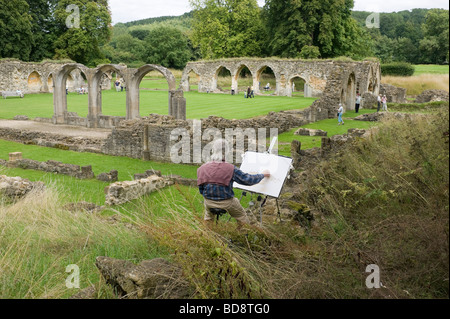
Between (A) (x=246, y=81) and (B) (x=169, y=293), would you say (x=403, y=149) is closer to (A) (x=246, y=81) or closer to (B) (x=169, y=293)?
(B) (x=169, y=293)

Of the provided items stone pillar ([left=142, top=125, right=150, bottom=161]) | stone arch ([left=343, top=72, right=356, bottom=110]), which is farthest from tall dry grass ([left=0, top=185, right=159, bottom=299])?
stone arch ([left=343, top=72, right=356, bottom=110])

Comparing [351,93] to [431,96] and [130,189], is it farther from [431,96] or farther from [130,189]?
[130,189]

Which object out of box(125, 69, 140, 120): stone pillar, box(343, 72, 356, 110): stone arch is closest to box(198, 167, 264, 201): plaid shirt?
box(125, 69, 140, 120): stone pillar

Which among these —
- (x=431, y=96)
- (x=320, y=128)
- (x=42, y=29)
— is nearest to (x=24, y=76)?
(x=42, y=29)

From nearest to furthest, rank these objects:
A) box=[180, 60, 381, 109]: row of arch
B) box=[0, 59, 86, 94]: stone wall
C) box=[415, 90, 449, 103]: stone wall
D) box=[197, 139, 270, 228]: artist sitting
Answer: box=[197, 139, 270, 228]: artist sitting < box=[180, 60, 381, 109]: row of arch < box=[415, 90, 449, 103]: stone wall < box=[0, 59, 86, 94]: stone wall

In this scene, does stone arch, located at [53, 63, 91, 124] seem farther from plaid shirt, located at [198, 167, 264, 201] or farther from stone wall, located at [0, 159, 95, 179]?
plaid shirt, located at [198, 167, 264, 201]

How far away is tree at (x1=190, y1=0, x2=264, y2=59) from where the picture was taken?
51.0m

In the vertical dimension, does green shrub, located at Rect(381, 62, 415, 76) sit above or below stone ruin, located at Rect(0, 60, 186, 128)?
above

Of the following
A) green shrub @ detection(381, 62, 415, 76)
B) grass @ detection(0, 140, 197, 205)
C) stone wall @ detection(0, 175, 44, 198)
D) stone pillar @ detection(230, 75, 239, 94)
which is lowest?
grass @ detection(0, 140, 197, 205)

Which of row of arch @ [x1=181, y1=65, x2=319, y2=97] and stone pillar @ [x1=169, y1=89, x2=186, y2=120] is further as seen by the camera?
row of arch @ [x1=181, y1=65, x2=319, y2=97]

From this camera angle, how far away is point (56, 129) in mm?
20078

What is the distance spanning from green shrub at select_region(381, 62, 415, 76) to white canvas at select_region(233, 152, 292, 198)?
39.1m

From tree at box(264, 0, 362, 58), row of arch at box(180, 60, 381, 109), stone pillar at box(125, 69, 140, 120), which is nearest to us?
stone pillar at box(125, 69, 140, 120)

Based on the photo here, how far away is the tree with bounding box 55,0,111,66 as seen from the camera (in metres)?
47.6
